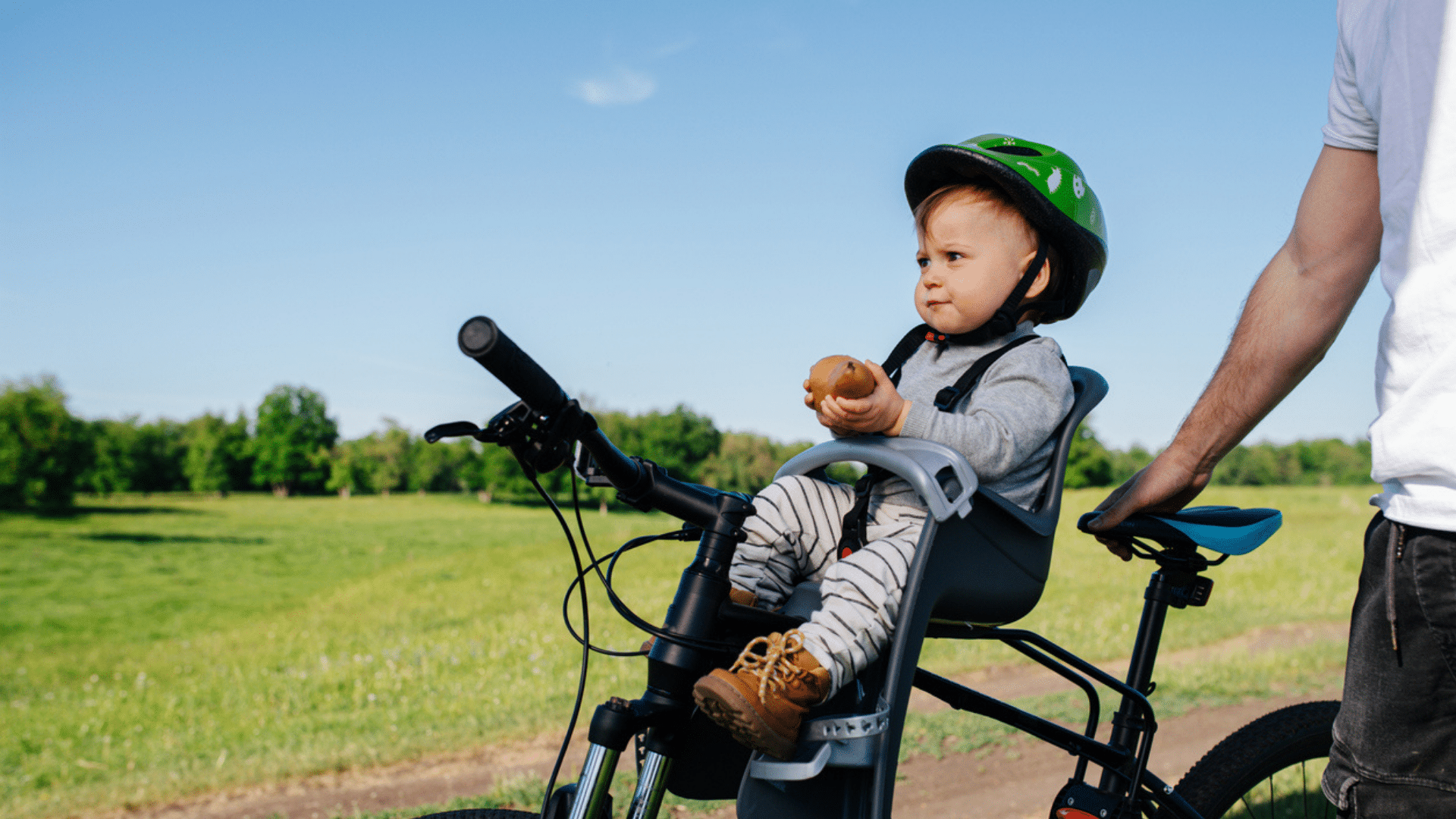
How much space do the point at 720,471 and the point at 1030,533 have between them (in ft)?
57.9

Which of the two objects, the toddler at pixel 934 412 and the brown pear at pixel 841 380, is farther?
the brown pear at pixel 841 380

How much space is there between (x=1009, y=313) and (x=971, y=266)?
15 centimetres

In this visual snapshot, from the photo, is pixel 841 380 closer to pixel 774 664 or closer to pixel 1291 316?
pixel 774 664

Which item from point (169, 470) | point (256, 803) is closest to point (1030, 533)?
point (256, 803)

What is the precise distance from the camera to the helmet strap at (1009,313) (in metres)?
2.29

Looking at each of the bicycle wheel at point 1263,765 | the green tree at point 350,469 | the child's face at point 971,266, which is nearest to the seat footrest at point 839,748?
the child's face at point 971,266

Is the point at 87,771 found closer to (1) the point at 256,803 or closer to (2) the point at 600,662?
(1) the point at 256,803

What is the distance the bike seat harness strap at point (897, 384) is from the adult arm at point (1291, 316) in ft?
1.45

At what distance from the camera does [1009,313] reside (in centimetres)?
229

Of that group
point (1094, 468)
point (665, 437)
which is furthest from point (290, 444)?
point (1094, 468)

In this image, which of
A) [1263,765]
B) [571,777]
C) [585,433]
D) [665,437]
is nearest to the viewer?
[585,433]

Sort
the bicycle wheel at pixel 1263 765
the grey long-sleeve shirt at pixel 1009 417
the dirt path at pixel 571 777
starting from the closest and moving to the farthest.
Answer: the grey long-sleeve shirt at pixel 1009 417
the bicycle wheel at pixel 1263 765
the dirt path at pixel 571 777

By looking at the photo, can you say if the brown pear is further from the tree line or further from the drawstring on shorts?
the tree line

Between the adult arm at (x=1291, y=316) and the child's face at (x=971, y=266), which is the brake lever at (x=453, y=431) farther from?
the adult arm at (x=1291, y=316)
